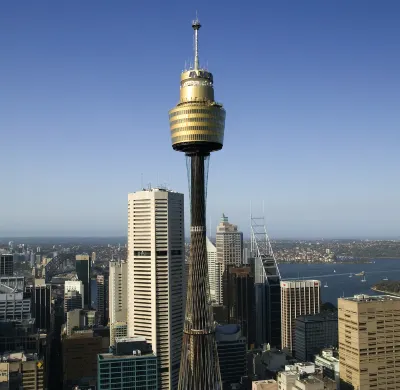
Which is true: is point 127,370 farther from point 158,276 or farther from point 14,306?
point 14,306

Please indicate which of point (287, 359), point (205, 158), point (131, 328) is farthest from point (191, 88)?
point (287, 359)

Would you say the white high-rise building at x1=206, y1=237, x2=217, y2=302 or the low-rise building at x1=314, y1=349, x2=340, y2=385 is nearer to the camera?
the low-rise building at x1=314, y1=349, x2=340, y2=385

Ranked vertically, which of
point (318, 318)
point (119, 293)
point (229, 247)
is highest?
point (229, 247)

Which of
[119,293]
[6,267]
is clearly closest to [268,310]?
[119,293]

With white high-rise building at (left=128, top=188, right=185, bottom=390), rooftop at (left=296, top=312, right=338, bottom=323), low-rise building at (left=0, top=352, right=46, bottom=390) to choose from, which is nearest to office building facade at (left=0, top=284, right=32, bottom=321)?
low-rise building at (left=0, top=352, right=46, bottom=390)

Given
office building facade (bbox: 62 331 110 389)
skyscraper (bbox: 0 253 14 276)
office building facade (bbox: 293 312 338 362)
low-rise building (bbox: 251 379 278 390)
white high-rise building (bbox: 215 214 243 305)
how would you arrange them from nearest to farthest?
low-rise building (bbox: 251 379 278 390) < office building facade (bbox: 62 331 110 389) < office building facade (bbox: 293 312 338 362) < skyscraper (bbox: 0 253 14 276) < white high-rise building (bbox: 215 214 243 305)

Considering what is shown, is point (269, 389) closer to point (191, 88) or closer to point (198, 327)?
point (198, 327)

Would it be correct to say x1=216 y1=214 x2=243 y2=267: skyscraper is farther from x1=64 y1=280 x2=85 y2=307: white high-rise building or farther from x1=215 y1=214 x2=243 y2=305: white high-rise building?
x1=64 y1=280 x2=85 y2=307: white high-rise building
